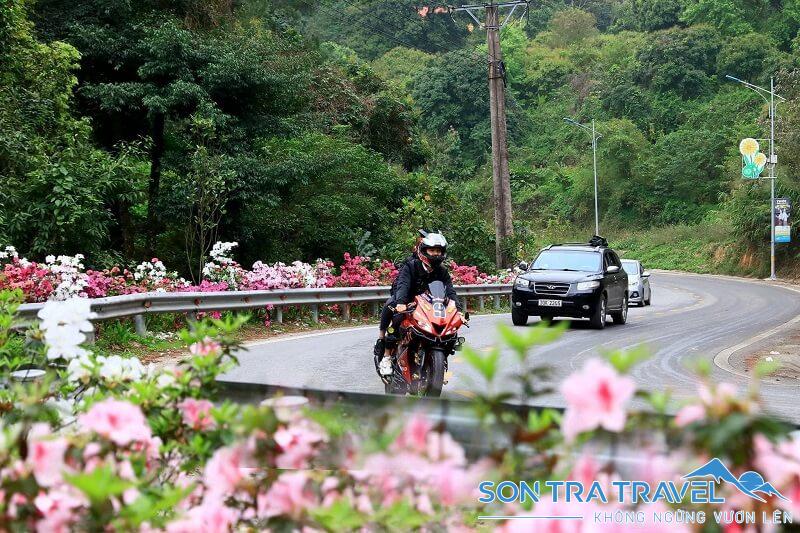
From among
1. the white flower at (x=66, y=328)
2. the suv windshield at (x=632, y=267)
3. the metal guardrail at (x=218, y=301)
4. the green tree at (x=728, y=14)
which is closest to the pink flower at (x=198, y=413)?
the white flower at (x=66, y=328)

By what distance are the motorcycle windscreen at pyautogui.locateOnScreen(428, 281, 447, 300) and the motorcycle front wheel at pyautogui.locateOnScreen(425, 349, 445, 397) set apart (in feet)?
1.68

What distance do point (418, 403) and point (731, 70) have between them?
8917cm

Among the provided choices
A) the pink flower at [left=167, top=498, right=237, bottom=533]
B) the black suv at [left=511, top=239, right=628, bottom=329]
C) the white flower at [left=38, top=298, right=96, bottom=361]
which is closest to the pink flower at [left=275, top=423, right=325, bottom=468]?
the pink flower at [left=167, top=498, right=237, bottom=533]

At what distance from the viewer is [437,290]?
378 inches

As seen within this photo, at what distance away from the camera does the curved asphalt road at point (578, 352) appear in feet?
38.7

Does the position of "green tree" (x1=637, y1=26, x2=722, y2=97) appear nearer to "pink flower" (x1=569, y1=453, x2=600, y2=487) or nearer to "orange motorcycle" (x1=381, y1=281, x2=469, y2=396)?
"orange motorcycle" (x1=381, y1=281, x2=469, y2=396)

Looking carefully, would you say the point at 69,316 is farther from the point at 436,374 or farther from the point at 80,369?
the point at 436,374

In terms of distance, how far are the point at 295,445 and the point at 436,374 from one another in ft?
22.8

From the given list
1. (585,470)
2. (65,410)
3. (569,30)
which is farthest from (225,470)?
(569,30)

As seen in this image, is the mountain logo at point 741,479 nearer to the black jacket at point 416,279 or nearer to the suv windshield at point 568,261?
the black jacket at point 416,279

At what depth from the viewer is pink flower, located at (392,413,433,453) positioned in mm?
2297

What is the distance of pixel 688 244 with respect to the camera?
76.4 m

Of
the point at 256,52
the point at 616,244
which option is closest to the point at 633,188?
the point at 616,244

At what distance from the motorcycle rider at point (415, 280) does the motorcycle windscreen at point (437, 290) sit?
0.39 ft
